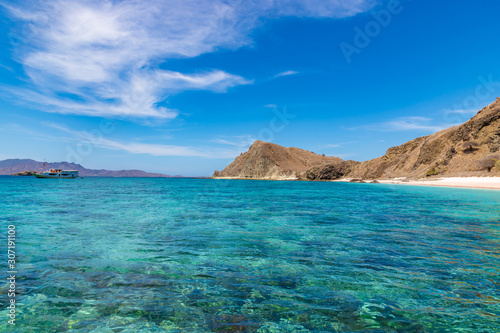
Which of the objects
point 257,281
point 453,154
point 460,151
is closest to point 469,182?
point 460,151

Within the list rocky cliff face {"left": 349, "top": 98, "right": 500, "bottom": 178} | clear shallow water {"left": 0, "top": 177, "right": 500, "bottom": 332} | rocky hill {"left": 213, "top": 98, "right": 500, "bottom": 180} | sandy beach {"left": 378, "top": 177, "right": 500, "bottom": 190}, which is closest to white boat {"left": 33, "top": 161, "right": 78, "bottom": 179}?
clear shallow water {"left": 0, "top": 177, "right": 500, "bottom": 332}

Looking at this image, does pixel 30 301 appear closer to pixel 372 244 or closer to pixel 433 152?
pixel 372 244

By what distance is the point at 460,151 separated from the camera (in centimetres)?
7194

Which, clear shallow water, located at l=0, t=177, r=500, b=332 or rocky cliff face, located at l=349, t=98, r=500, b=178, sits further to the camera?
rocky cliff face, located at l=349, t=98, r=500, b=178

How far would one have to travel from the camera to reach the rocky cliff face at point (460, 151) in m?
65.0

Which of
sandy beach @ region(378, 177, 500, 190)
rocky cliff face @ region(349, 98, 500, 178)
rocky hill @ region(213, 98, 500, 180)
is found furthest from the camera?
rocky cliff face @ region(349, 98, 500, 178)

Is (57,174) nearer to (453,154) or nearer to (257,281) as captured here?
(257,281)

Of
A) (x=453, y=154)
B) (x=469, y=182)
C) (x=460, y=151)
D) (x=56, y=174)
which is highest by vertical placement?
(x=460, y=151)

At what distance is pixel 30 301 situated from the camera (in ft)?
18.2

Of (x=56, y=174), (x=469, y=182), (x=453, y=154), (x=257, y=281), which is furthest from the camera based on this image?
(x=56, y=174)

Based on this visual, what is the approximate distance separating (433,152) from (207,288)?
99.7 metres

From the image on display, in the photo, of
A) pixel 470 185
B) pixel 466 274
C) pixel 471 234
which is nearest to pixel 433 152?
pixel 470 185

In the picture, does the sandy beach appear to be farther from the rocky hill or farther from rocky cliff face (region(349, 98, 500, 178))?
rocky cliff face (region(349, 98, 500, 178))

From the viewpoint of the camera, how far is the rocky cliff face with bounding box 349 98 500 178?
65.0 m
